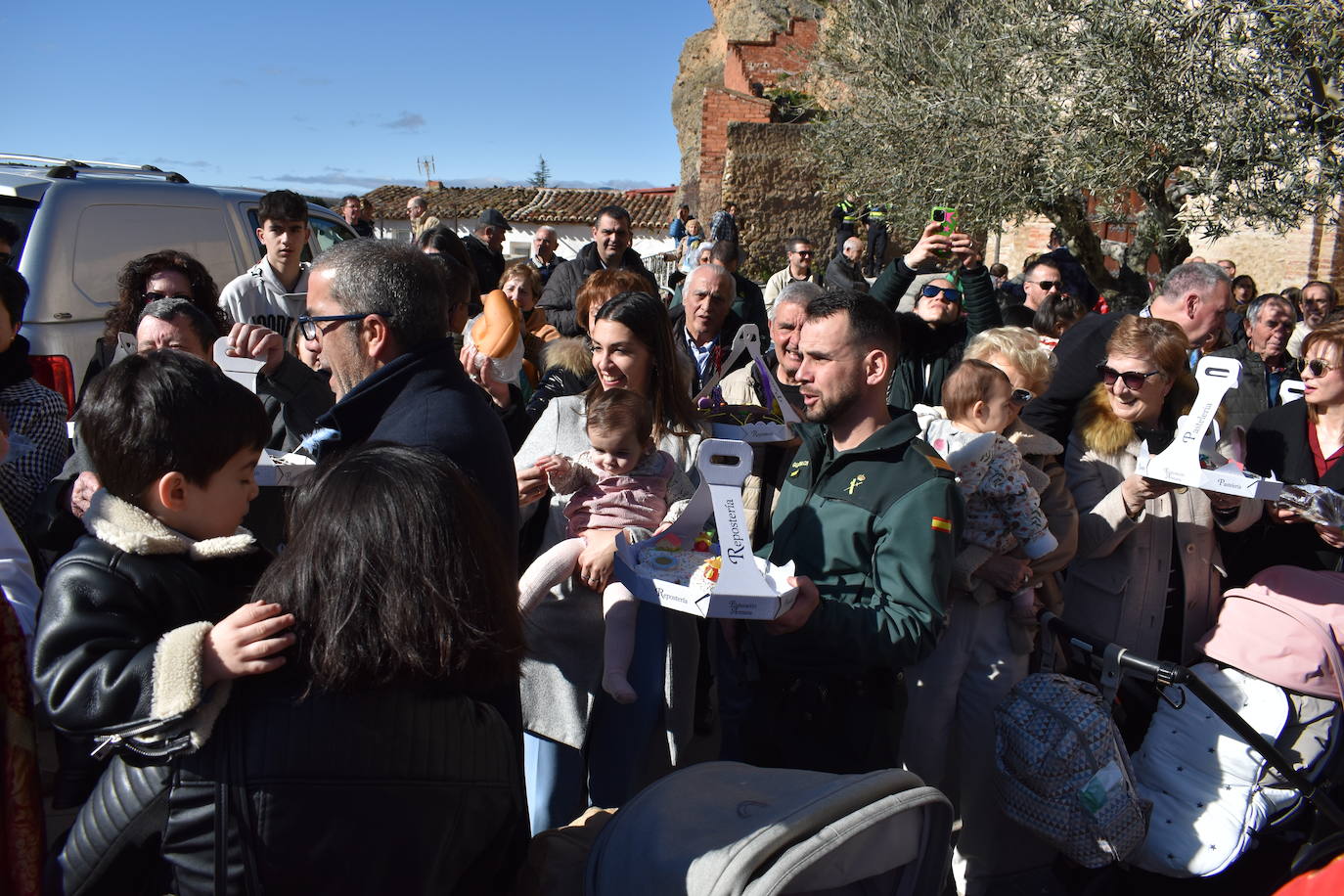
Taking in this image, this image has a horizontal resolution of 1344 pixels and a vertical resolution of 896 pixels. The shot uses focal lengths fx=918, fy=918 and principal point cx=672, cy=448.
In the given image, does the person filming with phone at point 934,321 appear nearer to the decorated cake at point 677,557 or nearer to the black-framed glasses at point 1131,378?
the black-framed glasses at point 1131,378

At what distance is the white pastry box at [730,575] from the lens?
2.04m

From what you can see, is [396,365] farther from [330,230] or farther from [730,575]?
[330,230]

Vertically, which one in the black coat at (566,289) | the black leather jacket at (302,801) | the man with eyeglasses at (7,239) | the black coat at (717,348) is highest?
the man with eyeglasses at (7,239)

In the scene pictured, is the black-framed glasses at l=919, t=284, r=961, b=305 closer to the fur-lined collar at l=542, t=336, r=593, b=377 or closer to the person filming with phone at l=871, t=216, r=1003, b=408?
the person filming with phone at l=871, t=216, r=1003, b=408

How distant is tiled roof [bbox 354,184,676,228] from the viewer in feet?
102

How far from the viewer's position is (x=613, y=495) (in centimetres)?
312

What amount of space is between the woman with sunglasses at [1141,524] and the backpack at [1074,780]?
2.30ft

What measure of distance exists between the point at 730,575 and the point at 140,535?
1.16 metres

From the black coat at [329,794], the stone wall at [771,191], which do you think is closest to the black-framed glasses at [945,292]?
the black coat at [329,794]

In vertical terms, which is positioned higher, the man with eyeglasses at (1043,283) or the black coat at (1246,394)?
the man with eyeglasses at (1043,283)

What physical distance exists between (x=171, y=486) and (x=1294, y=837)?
10.9ft

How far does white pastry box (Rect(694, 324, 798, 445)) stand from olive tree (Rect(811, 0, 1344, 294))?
20.5 feet

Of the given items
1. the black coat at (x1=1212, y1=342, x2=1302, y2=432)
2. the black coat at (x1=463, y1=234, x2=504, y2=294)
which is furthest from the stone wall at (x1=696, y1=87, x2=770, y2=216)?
the black coat at (x1=1212, y1=342, x2=1302, y2=432)

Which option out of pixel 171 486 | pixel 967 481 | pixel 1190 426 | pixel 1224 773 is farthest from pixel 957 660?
pixel 171 486
